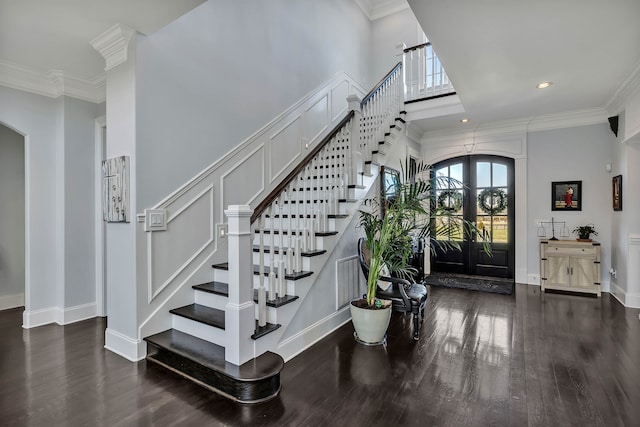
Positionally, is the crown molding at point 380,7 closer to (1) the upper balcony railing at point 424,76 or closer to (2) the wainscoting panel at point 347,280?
(1) the upper balcony railing at point 424,76

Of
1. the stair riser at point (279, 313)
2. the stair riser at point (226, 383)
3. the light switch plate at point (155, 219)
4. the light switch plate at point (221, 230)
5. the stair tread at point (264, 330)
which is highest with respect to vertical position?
the light switch plate at point (155, 219)

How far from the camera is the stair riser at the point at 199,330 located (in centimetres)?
260

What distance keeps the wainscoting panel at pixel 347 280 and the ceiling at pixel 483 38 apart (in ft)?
7.79

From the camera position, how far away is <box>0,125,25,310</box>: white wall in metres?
4.14

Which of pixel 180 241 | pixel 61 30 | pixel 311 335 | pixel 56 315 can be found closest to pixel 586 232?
A: pixel 311 335

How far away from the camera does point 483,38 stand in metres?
2.90

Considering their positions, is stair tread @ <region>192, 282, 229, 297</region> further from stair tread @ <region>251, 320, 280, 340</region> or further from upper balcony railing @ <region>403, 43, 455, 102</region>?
upper balcony railing @ <region>403, 43, 455, 102</region>

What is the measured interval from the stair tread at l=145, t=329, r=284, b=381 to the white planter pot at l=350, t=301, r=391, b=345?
94 cm

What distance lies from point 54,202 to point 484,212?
21.3 feet

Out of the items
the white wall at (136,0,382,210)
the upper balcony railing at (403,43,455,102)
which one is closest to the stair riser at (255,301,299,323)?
the white wall at (136,0,382,210)

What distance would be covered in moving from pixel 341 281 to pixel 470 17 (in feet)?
8.92

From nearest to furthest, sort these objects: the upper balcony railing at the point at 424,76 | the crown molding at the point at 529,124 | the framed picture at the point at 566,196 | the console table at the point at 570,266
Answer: the console table at the point at 570,266, the crown molding at the point at 529,124, the framed picture at the point at 566,196, the upper balcony railing at the point at 424,76

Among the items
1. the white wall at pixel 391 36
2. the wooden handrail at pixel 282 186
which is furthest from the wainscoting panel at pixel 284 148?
the white wall at pixel 391 36

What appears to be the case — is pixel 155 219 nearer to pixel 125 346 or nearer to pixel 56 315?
pixel 125 346
